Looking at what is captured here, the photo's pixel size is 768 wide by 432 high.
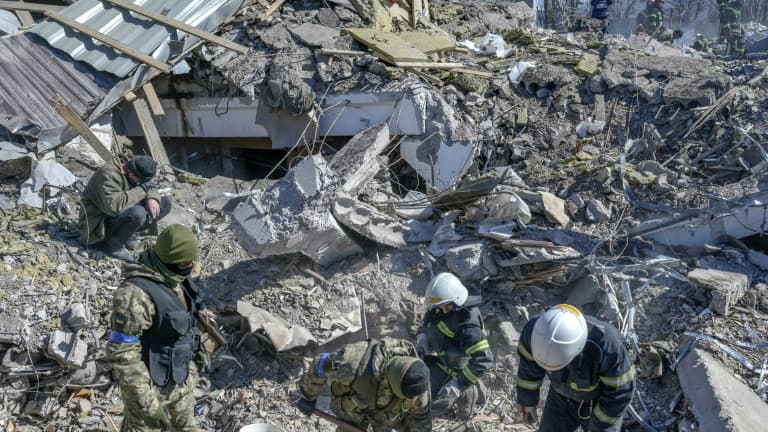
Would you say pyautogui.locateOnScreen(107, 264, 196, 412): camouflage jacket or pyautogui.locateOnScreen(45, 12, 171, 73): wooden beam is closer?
pyautogui.locateOnScreen(107, 264, 196, 412): camouflage jacket

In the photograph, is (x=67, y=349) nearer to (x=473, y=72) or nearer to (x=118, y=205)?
(x=118, y=205)

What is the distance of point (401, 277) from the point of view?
5559mm

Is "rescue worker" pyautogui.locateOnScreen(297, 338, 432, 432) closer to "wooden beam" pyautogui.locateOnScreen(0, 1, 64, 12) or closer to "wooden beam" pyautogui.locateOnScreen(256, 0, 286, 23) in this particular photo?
"wooden beam" pyautogui.locateOnScreen(256, 0, 286, 23)

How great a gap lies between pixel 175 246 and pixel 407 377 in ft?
4.76

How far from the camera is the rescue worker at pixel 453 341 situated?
4270 millimetres

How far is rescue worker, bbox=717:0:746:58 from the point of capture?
11.2m

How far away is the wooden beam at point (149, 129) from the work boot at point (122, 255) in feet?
5.75

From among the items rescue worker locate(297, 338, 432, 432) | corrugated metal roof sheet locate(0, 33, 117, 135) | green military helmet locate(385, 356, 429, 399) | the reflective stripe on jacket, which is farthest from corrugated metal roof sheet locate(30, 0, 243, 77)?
green military helmet locate(385, 356, 429, 399)

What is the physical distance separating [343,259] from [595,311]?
227 cm

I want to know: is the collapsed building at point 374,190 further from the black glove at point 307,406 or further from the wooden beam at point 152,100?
the black glove at point 307,406

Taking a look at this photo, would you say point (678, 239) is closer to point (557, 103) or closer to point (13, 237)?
point (557, 103)

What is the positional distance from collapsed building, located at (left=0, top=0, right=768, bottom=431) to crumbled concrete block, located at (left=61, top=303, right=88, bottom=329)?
0.20 feet

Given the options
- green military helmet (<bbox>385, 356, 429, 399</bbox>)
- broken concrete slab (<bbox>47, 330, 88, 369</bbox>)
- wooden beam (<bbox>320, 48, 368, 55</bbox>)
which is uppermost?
wooden beam (<bbox>320, 48, 368, 55</bbox>)

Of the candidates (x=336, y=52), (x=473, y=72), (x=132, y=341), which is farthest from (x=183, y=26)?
(x=132, y=341)
